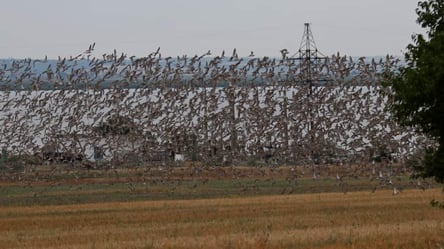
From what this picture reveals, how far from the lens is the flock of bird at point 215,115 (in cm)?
9256

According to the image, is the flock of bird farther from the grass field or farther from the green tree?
the green tree

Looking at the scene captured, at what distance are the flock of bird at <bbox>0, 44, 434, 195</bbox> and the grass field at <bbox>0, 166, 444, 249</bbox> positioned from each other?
547 inches

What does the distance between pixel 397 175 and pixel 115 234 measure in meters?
48.3

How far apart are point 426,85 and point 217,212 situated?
19.0 m

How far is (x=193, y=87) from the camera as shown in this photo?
308ft

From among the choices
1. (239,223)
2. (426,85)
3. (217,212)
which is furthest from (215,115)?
(426,85)

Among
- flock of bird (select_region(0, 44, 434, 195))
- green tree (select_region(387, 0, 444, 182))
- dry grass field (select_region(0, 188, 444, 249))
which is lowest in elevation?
dry grass field (select_region(0, 188, 444, 249))

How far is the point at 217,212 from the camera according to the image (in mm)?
43031

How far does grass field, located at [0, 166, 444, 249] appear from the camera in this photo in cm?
2917

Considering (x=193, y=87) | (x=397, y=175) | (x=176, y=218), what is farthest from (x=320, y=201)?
(x=193, y=87)

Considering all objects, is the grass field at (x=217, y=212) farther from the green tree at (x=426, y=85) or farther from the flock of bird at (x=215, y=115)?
the flock of bird at (x=215, y=115)

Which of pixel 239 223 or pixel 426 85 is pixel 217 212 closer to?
pixel 239 223

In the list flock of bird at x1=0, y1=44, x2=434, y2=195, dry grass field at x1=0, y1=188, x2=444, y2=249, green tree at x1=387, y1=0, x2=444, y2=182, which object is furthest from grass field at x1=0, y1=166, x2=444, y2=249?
flock of bird at x1=0, y1=44, x2=434, y2=195

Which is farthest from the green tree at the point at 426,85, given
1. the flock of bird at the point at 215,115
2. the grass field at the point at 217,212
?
the flock of bird at the point at 215,115
